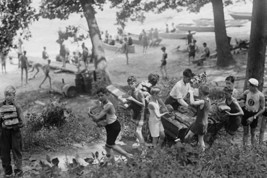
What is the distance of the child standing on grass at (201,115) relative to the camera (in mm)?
7309

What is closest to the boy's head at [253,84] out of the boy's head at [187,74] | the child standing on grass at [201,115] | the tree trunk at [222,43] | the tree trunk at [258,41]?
the child standing on grass at [201,115]

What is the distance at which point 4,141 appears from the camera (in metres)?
7.32

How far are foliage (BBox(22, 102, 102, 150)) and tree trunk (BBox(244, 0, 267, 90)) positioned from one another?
16.6 ft

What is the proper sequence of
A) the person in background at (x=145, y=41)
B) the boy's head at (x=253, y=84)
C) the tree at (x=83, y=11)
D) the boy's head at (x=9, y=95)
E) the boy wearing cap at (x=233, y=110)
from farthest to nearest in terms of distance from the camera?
the person in background at (x=145, y=41)
the tree at (x=83, y=11)
the boy's head at (x=253, y=84)
the boy wearing cap at (x=233, y=110)
the boy's head at (x=9, y=95)

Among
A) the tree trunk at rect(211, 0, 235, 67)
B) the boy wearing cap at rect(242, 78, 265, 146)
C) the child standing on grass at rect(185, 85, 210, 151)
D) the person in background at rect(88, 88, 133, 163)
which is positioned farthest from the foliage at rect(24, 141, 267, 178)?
the tree trunk at rect(211, 0, 235, 67)

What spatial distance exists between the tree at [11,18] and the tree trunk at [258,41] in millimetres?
9293

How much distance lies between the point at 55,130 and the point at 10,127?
3.18 metres

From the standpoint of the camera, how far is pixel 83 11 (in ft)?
56.5

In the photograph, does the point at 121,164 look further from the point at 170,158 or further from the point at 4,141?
the point at 4,141

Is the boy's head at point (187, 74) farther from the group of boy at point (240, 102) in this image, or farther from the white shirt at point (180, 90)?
the white shirt at point (180, 90)

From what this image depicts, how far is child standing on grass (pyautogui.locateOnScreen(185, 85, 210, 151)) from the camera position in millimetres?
7309

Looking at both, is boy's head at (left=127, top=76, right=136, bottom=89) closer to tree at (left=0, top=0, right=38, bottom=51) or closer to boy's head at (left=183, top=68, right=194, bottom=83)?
boy's head at (left=183, top=68, right=194, bottom=83)

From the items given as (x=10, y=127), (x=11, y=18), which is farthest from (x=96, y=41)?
(x=10, y=127)

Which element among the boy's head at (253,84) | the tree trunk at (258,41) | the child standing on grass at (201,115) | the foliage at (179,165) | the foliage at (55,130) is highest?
the tree trunk at (258,41)
